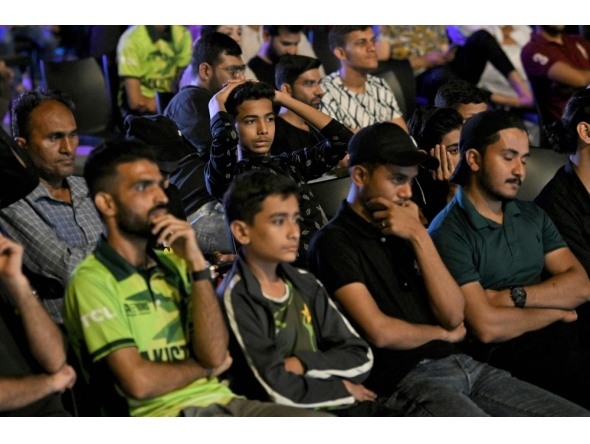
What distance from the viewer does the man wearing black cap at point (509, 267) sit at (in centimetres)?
303

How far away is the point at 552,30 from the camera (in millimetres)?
5969

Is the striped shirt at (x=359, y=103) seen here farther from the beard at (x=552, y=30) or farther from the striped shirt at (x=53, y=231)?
the striped shirt at (x=53, y=231)

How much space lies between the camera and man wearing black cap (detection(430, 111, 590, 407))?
3033 mm

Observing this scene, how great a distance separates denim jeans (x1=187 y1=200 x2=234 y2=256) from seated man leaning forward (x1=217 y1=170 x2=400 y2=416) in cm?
85

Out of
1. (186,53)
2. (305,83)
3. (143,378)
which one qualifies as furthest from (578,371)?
(186,53)

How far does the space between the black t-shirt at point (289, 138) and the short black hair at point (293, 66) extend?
1.13 feet

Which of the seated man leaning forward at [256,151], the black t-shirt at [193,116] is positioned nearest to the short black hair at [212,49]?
the black t-shirt at [193,116]

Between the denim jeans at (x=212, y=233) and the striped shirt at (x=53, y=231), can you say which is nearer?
the striped shirt at (x=53, y=231)

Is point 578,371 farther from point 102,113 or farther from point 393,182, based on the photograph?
point 102,113

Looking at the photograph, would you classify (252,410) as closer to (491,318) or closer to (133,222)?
(133,222)

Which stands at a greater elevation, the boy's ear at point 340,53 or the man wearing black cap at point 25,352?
the boy's ear at point 340,53

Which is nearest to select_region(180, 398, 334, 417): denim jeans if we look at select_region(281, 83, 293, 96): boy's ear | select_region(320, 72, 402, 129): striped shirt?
select_region(281, 83, 293, 96): boy's ear

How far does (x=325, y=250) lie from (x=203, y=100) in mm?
1900

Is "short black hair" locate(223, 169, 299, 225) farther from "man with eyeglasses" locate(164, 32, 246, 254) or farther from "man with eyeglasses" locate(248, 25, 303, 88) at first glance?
"man with eyeglasses" locate(248, 25, 303, 88)
